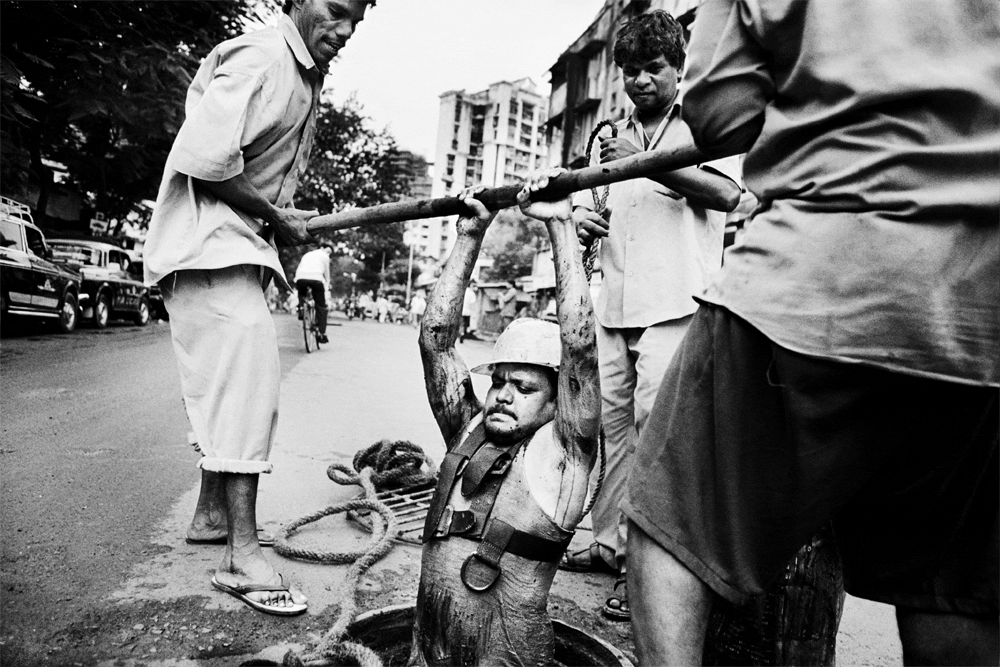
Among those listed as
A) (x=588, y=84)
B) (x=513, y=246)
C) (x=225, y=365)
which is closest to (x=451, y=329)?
(x=225, y=365)

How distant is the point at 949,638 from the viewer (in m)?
1.42

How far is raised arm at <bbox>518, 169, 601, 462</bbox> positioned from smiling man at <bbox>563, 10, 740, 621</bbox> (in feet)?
3.00

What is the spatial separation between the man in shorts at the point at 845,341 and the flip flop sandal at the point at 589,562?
1911 millimetres

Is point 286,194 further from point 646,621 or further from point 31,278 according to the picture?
point 31,278

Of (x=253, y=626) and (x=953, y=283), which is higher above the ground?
(x=953, y=283)

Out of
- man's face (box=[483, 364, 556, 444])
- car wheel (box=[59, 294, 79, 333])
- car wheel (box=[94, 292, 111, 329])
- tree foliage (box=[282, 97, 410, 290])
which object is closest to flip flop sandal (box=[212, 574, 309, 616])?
man's face (box=[483, 364, 556, 444])

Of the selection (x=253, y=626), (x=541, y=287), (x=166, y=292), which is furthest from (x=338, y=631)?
(x=541, y=287)

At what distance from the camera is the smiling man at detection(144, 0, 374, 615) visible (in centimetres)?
261

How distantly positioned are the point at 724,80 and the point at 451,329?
1208 millimetres

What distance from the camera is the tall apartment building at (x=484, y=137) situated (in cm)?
9469

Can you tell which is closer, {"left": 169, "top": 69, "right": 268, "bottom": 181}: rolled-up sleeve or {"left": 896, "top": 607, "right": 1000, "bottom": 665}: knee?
{"left": 896, "top": 607, "right": 1000, "bottom": 665}: knee

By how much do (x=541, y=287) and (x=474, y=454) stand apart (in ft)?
83.6

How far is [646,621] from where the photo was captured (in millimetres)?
1446

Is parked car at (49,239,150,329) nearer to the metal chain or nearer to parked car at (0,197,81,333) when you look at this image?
parked car at (0,197,81,333)
